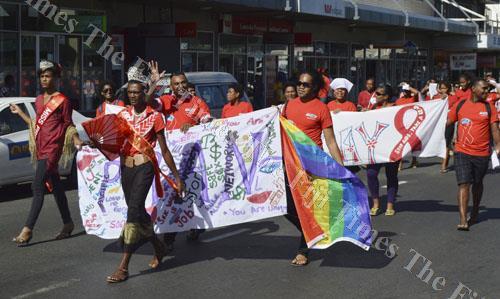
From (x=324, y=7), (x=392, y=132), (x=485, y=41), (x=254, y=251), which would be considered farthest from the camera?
(x=485, y=41)

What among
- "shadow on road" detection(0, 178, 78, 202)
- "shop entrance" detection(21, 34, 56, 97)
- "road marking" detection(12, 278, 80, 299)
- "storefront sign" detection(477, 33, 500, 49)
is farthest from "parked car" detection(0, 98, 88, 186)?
"storefront sign" detection(477, 33, 500, 49)

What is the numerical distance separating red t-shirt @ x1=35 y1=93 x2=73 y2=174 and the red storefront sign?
1332 centimetres

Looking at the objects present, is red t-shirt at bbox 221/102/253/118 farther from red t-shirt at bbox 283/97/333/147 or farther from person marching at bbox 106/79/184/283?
person marching at bbox 106/79/184/283

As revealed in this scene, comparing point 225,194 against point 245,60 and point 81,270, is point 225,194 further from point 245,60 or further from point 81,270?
point 245,60

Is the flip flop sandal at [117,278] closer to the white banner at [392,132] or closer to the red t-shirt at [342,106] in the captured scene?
the white banner at [392,132]

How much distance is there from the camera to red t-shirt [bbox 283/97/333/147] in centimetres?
750

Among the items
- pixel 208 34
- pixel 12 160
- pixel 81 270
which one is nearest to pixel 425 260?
pixel 81 270

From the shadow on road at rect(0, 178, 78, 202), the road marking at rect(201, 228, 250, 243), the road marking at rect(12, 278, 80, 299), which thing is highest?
the shadow on road at rect(0, 178, 78, 202)

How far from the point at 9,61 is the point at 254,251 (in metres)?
12.9

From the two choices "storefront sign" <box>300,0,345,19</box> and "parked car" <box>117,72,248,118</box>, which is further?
"storefront sign" <box>300,0,345,19</box>

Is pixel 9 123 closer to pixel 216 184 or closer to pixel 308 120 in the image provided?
pixel 216 184

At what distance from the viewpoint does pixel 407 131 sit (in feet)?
34.8

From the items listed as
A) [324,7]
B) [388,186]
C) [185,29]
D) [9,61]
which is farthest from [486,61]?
[388,186]

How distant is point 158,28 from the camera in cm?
2186
